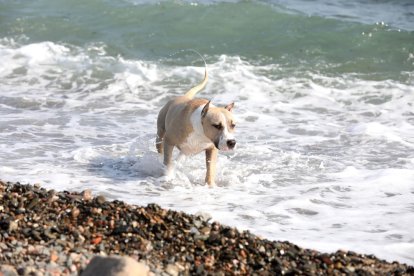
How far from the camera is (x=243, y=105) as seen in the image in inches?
480

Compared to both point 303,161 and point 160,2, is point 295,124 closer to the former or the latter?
→ point 303,161

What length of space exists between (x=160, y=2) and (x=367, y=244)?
13.2m

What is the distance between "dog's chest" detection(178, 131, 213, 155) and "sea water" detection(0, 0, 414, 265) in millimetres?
365

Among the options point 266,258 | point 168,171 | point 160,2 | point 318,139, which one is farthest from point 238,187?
point 160,2

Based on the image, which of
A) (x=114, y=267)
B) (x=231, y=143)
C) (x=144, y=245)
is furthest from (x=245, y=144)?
(x=114, y=267)

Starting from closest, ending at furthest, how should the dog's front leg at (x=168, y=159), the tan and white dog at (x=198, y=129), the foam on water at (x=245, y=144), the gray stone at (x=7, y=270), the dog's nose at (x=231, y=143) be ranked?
1. the gray stone at (x=7, y=270)
2. the foam on water at (x=245, y=144)
3. the dog's nose at (x=231, y=143)
4. the tan and white dog at (x=198, y=129)
5. the dog's front leg at (x=168, y=159)

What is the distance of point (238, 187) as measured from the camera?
27.4ft

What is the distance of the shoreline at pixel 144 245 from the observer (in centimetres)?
505

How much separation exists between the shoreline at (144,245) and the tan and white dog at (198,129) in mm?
1808

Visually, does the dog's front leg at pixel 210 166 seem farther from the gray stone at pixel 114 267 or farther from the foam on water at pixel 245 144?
the gray stone at pixel 114 267

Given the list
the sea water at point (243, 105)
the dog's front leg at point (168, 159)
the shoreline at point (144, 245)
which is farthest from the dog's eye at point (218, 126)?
the shoreline at point (144, 245)

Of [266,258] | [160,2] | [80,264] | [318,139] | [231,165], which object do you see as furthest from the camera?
[160,2]

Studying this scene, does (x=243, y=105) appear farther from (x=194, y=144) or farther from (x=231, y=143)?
(x=231, y=143)

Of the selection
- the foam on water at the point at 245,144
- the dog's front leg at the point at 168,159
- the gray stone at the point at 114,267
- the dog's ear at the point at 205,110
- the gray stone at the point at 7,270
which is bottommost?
the foam on water at the point at 245,144
